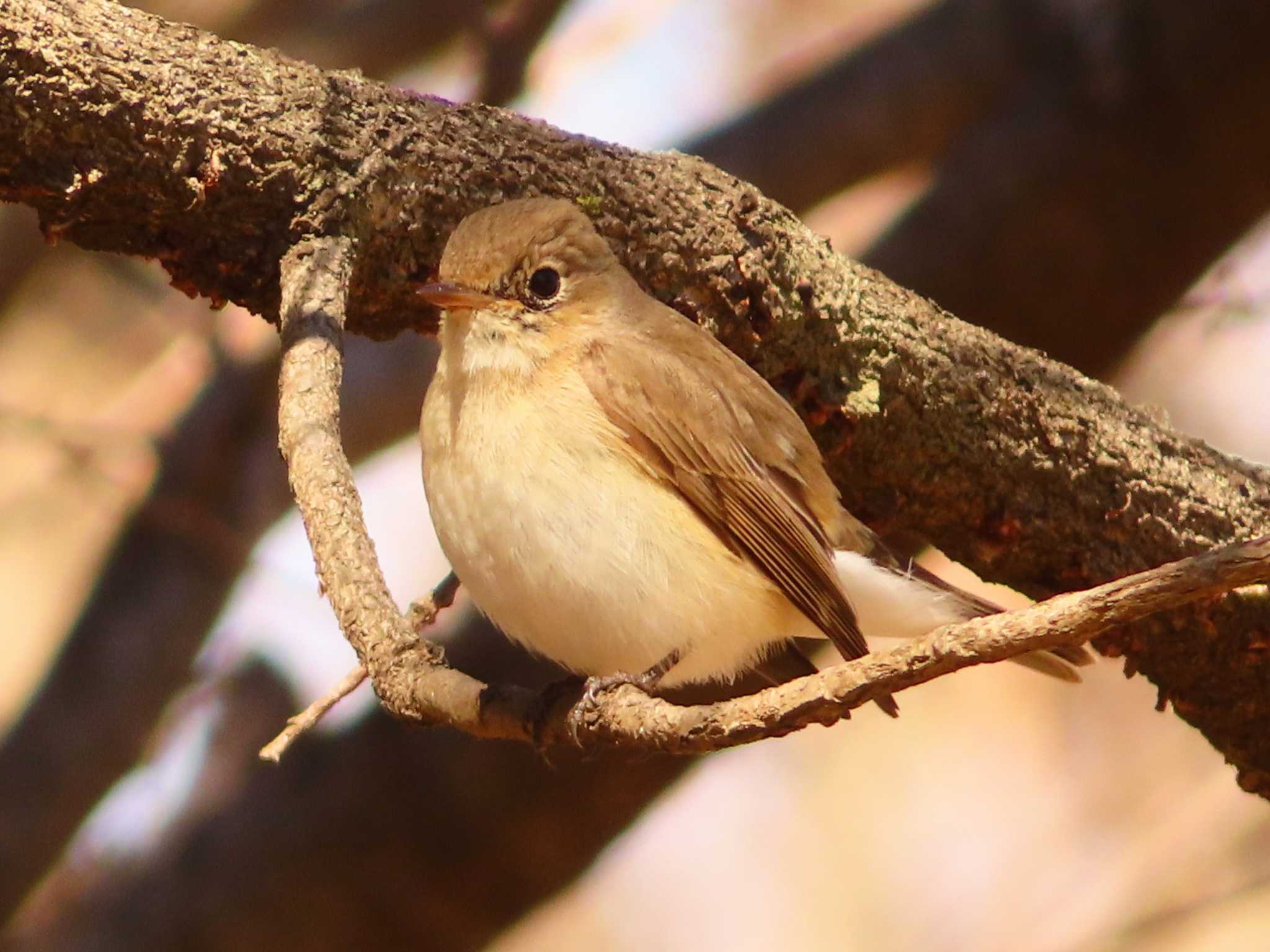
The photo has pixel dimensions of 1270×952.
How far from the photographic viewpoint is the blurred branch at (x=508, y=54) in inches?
207

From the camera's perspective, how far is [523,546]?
313 cm

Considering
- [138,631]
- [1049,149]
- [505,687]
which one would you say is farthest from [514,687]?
[1049,149]

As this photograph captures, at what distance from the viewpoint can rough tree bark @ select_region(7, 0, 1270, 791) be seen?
9.30 feet

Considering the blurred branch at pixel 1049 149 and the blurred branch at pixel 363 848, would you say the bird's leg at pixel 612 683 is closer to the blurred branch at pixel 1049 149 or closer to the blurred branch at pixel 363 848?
the blurred branch at pixel 363 848

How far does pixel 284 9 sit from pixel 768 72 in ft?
9.18

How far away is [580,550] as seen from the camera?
3.14 m

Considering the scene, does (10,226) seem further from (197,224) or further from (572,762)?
(197,224)

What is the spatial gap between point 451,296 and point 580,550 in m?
0.56

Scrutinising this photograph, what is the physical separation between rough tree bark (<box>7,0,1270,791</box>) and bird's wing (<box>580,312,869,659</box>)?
13cm

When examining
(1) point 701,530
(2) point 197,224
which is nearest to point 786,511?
(1) point 701,530

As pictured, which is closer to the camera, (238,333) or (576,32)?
(238,333)

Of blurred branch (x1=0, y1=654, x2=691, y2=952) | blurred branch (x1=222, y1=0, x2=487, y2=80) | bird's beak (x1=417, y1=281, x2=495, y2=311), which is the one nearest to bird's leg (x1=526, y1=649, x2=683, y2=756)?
bird's beak (x1=417, y1=281, x2=495, y2=311)

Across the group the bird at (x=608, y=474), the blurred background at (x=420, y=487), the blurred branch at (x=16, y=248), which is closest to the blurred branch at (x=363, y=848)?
the blurred background at (x=420, y=487)

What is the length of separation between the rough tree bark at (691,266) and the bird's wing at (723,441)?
126 millimetres
